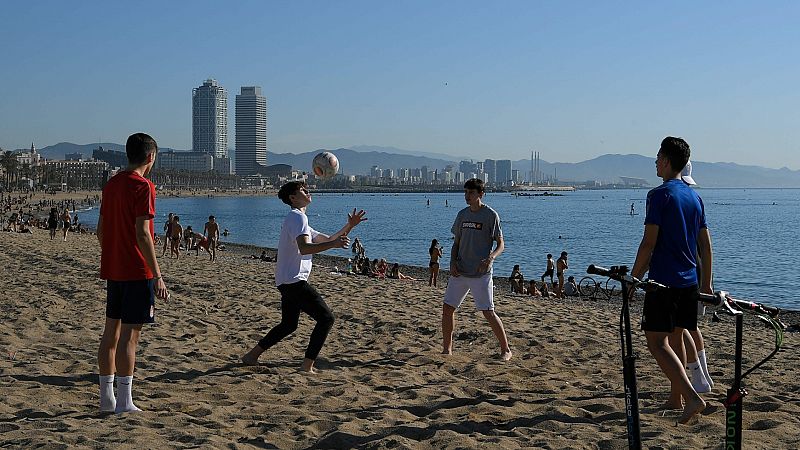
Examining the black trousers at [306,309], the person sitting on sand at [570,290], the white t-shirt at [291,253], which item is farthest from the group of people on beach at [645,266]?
the person sitting on sand at [570,290]

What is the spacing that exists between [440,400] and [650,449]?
1.75 meters

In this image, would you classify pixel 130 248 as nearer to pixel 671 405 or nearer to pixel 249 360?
pixel 249 360

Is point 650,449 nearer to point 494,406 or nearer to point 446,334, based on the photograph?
point 494,406

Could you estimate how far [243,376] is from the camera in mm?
6648

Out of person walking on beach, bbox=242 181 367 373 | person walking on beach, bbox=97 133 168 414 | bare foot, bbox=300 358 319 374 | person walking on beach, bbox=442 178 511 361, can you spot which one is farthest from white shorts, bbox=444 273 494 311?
person walking on beach, bbox=97 133 168 414

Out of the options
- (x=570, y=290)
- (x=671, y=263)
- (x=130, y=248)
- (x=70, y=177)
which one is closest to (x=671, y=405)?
(x=671, y=263)

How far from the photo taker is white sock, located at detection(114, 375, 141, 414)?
5277 mm

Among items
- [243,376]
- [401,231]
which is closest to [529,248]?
Answer: [401,231]

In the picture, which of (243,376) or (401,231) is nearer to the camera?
(243,376)

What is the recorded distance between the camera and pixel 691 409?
4938 millimetres

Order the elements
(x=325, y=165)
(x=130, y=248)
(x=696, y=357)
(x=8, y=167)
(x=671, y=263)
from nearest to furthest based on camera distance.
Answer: (x=671, y=263) → (x=130, y=248) → (x=696, y=357) → (x=325, y=165) → (x=8, y=167)

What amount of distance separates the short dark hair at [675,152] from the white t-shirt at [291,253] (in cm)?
291

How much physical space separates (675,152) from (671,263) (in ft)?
2.27

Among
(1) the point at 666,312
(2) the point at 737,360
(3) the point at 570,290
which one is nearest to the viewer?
(2) the point at 737,360
